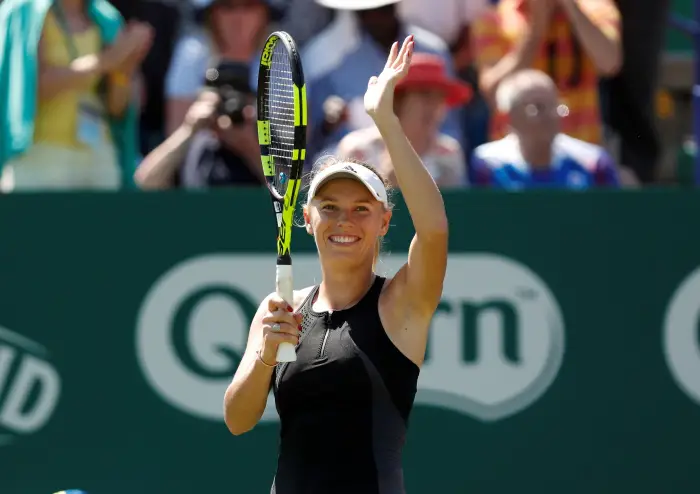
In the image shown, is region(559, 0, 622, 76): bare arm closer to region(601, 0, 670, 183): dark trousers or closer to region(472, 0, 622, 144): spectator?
region(472, 0, 622, 144): spectator

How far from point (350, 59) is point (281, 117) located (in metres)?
3.01

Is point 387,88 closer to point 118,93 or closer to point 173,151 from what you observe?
point 173,151

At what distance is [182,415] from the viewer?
5.57 m

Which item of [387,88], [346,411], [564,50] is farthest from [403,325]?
[564,50]

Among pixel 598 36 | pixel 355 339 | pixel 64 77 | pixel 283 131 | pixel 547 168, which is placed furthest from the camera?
pixel 598 36

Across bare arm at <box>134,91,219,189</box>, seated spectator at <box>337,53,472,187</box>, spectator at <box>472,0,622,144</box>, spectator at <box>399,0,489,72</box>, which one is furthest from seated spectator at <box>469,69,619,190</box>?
bare arm at <box>134,91,219,189</box>

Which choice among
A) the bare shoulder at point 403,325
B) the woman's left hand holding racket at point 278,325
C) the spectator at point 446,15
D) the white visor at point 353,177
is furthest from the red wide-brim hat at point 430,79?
the woman's left hand holding racket at point 278,325

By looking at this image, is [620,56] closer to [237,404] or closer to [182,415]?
[182,415]

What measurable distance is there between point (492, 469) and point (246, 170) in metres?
1.88

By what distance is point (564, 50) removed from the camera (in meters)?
6.40

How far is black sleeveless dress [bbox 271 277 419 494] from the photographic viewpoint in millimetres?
3066

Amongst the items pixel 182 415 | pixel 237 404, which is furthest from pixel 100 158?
Answer: pixel 237 404

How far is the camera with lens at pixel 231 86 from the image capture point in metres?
6.18

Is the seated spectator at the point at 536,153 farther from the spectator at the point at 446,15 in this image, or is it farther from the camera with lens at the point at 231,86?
the camera with lens at the point at 231,86
